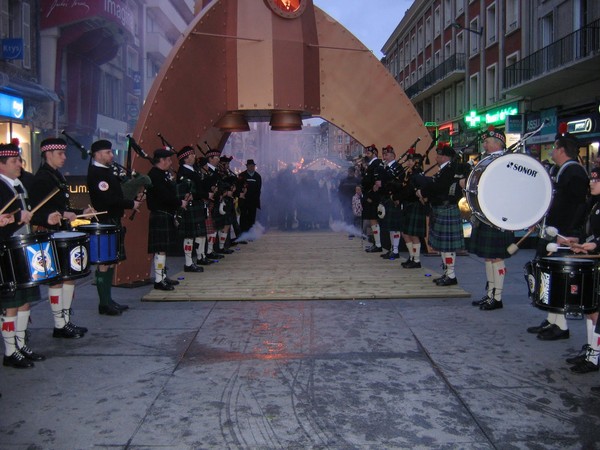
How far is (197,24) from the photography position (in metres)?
8.34

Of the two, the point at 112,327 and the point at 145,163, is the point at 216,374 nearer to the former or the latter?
the point at 112,327

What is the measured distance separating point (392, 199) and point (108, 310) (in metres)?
4.76

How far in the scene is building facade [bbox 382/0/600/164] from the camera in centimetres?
1666

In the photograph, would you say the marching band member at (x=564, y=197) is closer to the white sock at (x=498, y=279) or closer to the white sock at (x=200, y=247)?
the white sock at (x=498, y=279)

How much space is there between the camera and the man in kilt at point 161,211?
6.55m

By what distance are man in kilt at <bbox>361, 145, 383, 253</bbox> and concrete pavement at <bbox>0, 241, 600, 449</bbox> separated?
4.07m

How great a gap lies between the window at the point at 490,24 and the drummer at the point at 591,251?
21933mm

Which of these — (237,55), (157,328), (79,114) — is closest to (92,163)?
(157,328)

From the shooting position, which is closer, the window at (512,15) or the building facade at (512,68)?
the building facade at (512,68)

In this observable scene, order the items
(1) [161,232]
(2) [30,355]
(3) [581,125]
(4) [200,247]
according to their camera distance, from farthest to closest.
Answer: (3) [581,125] < (4) [200,247] < (1) [161,232] < (2) [30,355]

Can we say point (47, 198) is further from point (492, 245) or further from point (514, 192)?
point (492, 245)

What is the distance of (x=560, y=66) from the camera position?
16.8 meters

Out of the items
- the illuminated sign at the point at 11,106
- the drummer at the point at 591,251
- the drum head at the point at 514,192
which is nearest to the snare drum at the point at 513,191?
the drum head at the point at 514,192

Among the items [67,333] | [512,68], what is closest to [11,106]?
[67,333]
